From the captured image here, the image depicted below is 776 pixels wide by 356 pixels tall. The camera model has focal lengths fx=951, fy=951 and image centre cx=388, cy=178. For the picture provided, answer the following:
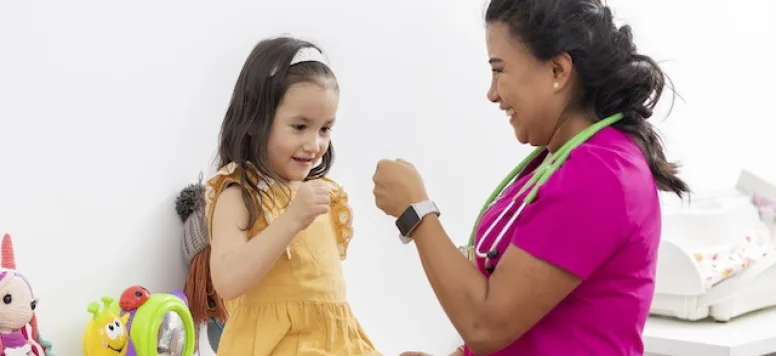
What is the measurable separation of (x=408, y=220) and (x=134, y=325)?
753 millimetres

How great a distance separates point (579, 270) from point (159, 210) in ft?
3.63

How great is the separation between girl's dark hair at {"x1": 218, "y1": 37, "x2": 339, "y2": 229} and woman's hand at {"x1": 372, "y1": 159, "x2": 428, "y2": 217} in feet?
1.04

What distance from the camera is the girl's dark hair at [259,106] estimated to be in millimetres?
1604

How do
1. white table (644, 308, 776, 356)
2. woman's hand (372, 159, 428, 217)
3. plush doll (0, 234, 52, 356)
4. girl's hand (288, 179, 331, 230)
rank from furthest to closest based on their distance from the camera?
white table (644, 308, 776, 356)
plush doll (0, 234, 52, 356)
girl's hand (288, 179, 331, 230)
woman's hand (372, 159, 428, 217)

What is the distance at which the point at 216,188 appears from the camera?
1.61 metres

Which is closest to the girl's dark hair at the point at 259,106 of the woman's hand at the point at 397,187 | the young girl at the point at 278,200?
the young girl at the point at 278,200

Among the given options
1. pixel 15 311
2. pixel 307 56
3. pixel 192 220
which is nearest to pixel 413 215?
pixel 307 56

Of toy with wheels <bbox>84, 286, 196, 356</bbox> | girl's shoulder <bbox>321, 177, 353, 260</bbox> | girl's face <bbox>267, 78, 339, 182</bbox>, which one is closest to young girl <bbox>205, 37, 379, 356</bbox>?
girl's face <bbox>267, 78, 339, 182</bbox>

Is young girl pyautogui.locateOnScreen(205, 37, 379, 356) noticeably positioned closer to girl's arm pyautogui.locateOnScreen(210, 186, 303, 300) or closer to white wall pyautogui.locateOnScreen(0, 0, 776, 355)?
girl's arm pyautogui.locateOnScreen(210, 186, 303, 300)

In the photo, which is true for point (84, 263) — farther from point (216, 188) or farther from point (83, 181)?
point (216, 188)

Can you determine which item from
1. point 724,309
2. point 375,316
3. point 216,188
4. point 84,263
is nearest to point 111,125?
point 84,263

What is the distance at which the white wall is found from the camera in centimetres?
176

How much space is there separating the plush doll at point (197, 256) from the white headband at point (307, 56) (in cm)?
54

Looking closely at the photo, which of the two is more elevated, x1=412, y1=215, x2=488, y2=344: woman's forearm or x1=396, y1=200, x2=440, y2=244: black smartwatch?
x1=396, y1=200, x2=440, y2=244: black smartwatch
